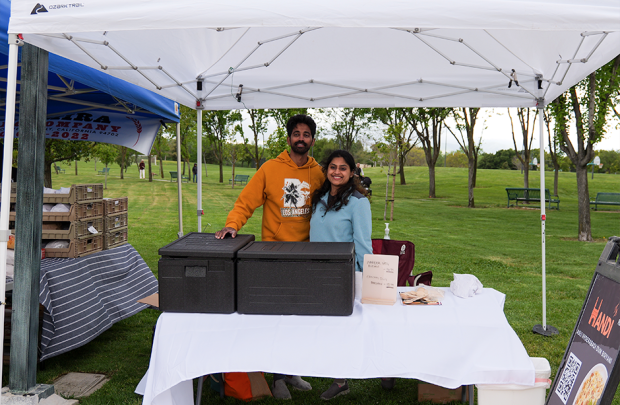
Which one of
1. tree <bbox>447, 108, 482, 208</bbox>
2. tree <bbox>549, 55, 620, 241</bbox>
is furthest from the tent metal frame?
tree <bbox>447, 108, 482, 208</bbox>

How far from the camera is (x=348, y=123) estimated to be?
92.3 feet

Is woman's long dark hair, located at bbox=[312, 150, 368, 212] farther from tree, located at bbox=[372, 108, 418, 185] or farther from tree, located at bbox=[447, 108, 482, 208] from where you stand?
tree, located at bbox=[447, 108, 482, 208]

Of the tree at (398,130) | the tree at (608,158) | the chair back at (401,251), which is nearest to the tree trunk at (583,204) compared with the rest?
the tree at (398,130)

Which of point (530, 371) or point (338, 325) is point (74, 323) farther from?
point (530, 371)

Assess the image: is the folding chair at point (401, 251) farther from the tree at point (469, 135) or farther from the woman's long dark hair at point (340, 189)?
the tree at point (469, 135)

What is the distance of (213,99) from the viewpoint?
14.2 feet

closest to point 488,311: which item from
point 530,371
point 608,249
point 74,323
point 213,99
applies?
point 530,371

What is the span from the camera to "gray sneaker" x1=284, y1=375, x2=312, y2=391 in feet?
10.1

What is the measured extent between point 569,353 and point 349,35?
2532 mm

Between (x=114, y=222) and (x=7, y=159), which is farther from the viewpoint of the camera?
(x=114, y=222)

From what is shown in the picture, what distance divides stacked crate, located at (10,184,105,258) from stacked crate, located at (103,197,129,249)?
216 mm

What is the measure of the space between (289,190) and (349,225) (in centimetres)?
50

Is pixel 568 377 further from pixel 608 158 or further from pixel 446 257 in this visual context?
pixel 608 158

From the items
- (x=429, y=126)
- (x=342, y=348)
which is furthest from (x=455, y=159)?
(x=342, y=348)
